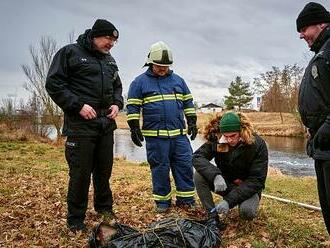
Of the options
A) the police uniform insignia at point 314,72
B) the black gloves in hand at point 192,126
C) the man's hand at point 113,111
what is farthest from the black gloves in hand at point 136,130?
the police uniform insignia at point 314,72

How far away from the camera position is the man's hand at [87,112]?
4500mm

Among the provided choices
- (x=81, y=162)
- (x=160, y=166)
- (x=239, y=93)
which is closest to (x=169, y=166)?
(x=160, y=166)

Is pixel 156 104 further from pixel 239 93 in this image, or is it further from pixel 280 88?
pixel 239 93

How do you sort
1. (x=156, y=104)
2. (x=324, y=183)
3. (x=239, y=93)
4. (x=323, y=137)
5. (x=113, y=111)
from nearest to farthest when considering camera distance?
(x=323, y=137)
(x=324, y=183)
(x=113, y=111)
(x=156, y=104)
(x=239, y=93)

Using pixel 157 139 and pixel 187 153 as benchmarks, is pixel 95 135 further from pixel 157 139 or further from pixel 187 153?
pixel 187 153

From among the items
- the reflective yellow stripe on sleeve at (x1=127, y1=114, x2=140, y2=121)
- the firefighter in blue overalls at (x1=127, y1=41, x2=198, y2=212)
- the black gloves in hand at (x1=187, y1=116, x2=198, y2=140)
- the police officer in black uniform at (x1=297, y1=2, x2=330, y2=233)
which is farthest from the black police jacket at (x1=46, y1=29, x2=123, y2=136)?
the police officer in black uniform at (x1=297, y1=2, x2=330, y2=233)

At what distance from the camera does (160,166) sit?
553 cm

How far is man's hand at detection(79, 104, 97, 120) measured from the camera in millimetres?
4500

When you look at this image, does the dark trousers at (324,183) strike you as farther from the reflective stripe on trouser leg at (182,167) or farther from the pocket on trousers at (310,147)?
the reflective stripe on trouser leg at (182,167)

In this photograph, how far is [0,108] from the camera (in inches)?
1086

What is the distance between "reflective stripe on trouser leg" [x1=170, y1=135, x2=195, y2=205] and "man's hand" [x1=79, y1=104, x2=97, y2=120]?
142 centimetres

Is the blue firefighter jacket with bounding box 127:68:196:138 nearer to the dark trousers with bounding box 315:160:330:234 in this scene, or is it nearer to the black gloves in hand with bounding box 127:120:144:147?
the black gloves in hand with bounding box 127:120:144:147

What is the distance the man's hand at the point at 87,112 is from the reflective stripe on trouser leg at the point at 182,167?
1418mm

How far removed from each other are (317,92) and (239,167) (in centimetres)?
162
